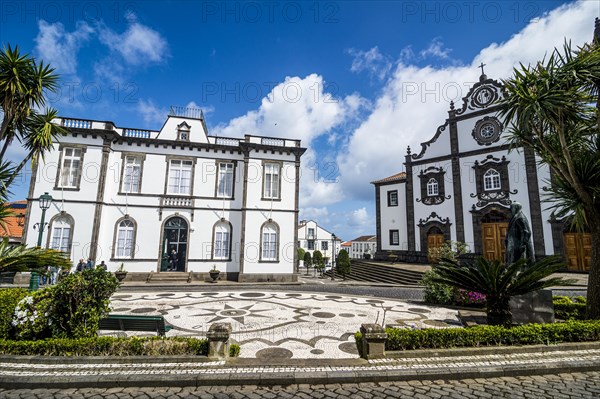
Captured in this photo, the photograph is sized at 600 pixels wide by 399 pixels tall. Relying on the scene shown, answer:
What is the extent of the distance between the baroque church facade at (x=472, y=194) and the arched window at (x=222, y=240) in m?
14.9

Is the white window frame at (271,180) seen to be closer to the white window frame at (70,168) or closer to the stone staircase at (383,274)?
the stone staircase at (383,274)

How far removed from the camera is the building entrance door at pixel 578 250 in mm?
17641

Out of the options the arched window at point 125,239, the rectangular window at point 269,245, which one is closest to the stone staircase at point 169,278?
the arched window at point 125,239

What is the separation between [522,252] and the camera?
7531 mm

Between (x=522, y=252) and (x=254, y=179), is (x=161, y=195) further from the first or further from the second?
(x=522, y=252)

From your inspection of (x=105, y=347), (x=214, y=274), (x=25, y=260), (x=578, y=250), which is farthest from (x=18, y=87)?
(x=578, y=250)

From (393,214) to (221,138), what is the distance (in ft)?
55.3

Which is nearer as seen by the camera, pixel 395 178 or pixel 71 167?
pixel 71 167

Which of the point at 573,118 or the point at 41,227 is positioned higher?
the point at 573,118

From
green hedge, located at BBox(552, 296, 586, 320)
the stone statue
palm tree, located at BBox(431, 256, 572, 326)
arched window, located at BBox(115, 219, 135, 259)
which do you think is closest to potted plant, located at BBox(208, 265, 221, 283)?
arched window, located at BBox(115, 219, 135, 259)

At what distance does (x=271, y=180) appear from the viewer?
774 inches

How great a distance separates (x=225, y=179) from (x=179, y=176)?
9.69 feet

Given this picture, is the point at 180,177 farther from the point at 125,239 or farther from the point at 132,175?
the point at 125,239

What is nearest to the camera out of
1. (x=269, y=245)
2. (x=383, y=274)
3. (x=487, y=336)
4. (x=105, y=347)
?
(x=105, y=347)
